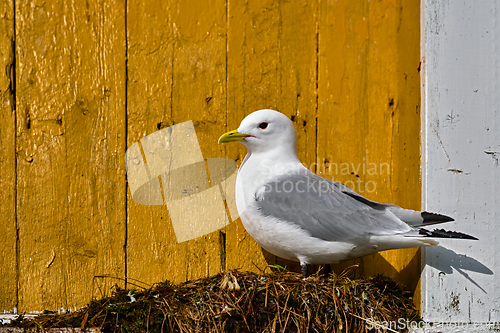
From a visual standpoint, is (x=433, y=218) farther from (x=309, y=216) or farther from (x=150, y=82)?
(x=150, y=82)

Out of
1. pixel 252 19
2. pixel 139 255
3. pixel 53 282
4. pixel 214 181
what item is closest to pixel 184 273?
pixel 139 255

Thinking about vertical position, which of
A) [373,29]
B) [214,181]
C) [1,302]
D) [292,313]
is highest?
[373,29]

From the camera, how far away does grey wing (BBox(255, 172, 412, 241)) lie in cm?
208

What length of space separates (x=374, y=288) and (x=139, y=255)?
1.26m

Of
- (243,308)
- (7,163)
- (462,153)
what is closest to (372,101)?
(462,153)

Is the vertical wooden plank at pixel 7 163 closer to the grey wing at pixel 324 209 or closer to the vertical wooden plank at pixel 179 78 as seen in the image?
the vertical wooden plank at pixel 179 78

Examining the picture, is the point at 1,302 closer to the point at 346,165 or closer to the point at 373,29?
the point at 346,165

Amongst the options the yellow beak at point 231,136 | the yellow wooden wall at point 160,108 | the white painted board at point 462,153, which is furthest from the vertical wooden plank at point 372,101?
the yellow beak at point 231,136

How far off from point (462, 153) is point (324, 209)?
76 centimetres

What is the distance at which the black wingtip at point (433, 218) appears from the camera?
2041 millimetres

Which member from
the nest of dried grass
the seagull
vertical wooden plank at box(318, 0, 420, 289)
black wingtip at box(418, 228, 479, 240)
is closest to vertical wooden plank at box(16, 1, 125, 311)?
the nest of dried grass

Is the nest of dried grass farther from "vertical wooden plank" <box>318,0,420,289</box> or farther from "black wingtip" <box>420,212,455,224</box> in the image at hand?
"vertical wooden plank" <box>318,0,420,289</box>

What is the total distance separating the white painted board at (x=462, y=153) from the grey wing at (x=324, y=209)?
284 millimetres

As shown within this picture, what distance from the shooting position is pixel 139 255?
2396mm
